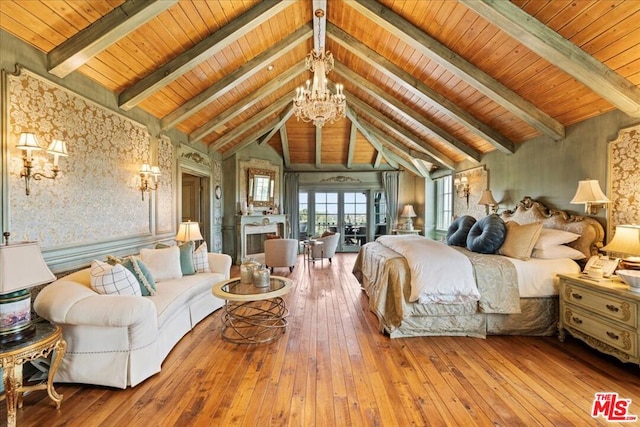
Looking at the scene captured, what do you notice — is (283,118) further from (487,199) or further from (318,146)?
Answer: (487,199)

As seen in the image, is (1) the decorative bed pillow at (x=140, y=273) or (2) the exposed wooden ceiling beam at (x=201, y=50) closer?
(1) the decorative bed pillow at (x=140, y=273)

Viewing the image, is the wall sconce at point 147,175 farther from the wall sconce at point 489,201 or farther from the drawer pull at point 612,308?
the wall sconce at point 489,201

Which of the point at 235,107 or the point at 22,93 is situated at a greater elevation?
the point at 235,107

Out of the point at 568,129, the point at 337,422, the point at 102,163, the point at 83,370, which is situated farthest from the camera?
the point at 568,129

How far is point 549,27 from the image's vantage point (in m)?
2.59

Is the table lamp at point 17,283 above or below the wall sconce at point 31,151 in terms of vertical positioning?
below

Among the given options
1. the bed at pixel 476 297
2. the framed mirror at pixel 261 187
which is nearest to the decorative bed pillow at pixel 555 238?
the bed at pixel 476 297

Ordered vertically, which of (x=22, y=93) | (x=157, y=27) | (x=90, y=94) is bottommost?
(x=22, y=93)

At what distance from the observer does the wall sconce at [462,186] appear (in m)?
6.05

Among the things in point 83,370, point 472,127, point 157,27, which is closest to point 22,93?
point 157,27

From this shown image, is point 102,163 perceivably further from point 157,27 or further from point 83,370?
point 83,370

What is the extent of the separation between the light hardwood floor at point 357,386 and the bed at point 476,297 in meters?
0.13

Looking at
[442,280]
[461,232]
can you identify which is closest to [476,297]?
[442,280]

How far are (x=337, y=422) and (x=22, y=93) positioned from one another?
3283 mm
